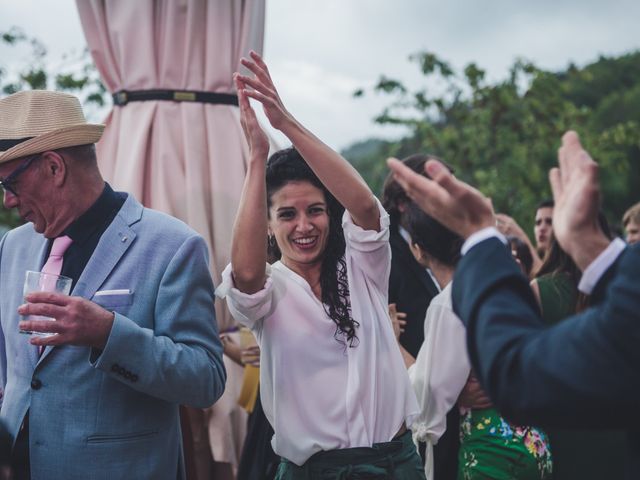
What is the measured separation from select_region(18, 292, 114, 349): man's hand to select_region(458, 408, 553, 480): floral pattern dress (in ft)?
5.45

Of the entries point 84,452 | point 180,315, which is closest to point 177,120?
point 180,315

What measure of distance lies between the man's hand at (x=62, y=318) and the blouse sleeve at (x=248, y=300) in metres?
0.52

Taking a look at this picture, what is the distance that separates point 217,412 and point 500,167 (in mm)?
10729

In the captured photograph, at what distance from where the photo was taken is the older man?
263cm

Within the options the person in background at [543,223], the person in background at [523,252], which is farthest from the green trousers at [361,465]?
the person in background at [543,223]

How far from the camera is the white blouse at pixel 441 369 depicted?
3211 mm

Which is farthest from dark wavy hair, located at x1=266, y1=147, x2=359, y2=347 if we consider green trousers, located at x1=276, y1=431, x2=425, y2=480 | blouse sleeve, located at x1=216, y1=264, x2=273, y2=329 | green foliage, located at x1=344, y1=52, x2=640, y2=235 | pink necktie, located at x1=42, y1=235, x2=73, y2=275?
green foliage, located at x1=344, y1=52, x2=640, y2=235

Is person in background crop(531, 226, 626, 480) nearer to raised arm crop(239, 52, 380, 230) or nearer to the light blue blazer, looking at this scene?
raised arm crop(239, 52, 380, 230)

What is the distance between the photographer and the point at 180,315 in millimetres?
2760

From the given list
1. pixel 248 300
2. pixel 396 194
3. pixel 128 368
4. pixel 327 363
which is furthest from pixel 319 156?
pixel 396 194

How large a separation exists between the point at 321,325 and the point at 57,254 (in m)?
1.01

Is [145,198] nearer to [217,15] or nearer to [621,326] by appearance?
[217,15]

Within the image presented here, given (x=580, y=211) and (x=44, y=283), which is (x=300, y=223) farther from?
(x=580, y=211)

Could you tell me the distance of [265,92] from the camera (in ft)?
8.96
